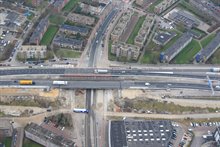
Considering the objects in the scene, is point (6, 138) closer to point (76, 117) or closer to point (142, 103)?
point (76, 117)

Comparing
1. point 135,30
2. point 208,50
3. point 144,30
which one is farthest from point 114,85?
point 208,50

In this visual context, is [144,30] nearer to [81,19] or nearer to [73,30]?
[81,19]

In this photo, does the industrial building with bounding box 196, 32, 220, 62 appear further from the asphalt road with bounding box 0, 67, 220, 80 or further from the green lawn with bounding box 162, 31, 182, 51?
the green lawn with bounding box 162, 31, 182, 51

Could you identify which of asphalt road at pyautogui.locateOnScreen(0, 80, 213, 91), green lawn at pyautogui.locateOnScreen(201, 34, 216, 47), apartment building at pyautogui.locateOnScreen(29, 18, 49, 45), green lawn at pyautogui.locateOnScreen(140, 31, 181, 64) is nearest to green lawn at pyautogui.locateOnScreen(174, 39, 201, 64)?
green lawn at pyautogui.locateOnScreen(201, 34, 216, 47)

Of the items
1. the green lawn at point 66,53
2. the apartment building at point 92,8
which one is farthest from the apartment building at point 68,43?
the apartment building at point 92,8

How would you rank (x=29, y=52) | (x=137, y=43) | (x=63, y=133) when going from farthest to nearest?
(x=137, y=43) → (x=29, y=52) → (x=63, y=133)

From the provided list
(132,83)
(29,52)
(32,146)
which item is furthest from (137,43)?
(32,146)

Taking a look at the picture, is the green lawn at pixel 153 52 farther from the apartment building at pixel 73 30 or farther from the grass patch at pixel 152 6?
the apartment building at pixel 73 30
